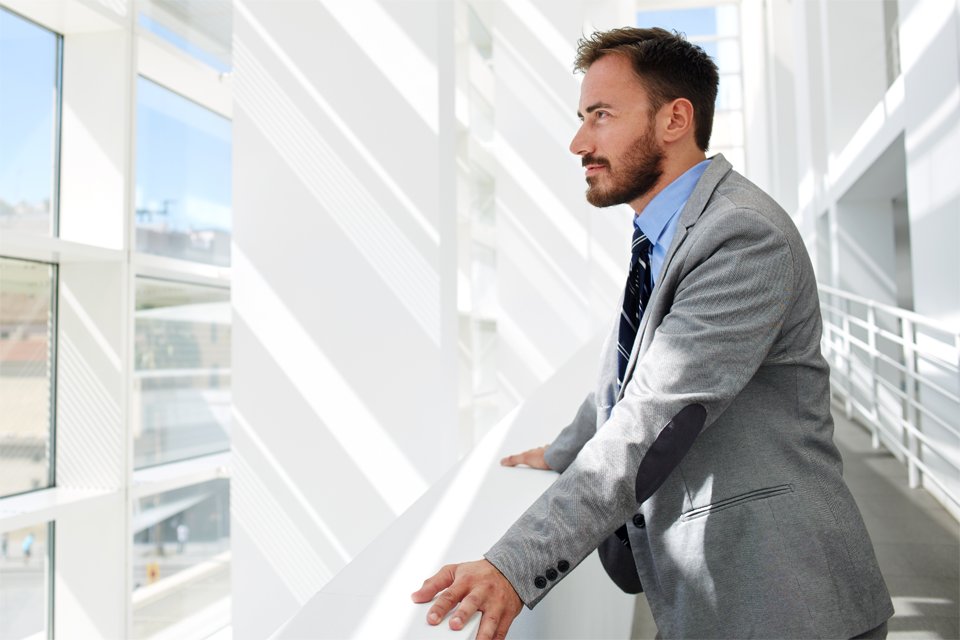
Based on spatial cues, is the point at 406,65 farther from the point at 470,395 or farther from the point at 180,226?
the point at 470,395

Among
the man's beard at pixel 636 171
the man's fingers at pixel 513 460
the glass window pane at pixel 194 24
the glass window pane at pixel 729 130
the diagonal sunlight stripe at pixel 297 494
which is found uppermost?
the glass window pane at pixel 729 130

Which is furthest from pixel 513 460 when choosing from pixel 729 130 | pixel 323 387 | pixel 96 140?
pixel 729 130

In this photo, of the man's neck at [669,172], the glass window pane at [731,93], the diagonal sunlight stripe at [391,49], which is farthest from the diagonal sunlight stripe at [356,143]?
the glass window pane at [731,93]

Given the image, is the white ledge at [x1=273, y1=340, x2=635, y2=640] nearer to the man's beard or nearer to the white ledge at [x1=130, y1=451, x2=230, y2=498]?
the man's beard

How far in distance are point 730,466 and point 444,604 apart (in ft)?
1.40

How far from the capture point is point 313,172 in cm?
265

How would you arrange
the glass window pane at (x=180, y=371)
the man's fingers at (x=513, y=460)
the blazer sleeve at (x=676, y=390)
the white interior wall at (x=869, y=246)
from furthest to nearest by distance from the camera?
the white interior wall at (x=869, y=246), the glass window pane at (x=180, y=371), the man's fingers at (x=513, y=460), the blazer sleeve at (x=676, y=390)

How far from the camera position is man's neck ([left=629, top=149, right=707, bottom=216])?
125cm

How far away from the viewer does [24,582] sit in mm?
3648

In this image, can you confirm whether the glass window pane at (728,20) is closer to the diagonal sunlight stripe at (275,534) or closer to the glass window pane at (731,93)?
the glass window pane at (731,93)

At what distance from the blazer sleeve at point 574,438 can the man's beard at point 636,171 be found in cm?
39

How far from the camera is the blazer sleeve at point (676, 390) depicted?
910 millimetres

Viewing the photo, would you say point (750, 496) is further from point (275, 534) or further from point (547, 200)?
point (547, 200)

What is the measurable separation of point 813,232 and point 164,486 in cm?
718
